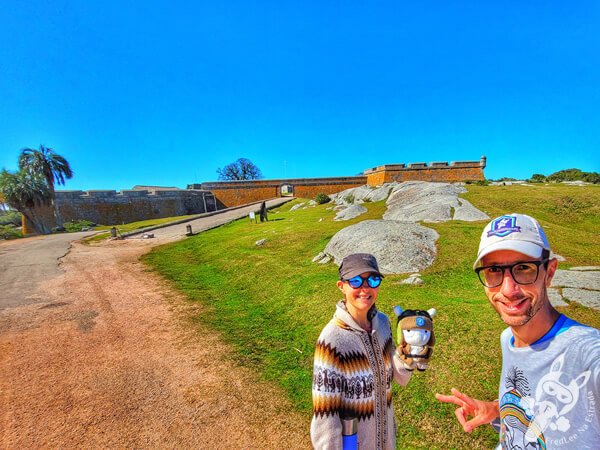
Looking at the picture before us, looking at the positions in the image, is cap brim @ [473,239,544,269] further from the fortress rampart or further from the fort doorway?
the fort doorway

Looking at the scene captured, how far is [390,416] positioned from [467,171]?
128 ft

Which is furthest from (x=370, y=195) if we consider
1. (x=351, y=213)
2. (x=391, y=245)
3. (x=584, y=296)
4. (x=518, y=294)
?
(x=518, y=294)

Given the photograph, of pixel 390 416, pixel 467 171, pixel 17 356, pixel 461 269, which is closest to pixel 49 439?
pixel 17 356

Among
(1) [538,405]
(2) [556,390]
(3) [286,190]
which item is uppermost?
(3) [286,190]

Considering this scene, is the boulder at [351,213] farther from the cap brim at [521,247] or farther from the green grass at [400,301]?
the cap brim at [521,247]

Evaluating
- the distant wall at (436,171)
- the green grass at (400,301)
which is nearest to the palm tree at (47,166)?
the green grass at (400,301)

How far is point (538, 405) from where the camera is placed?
1397 mm

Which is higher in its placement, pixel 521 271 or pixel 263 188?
pixel 263 188

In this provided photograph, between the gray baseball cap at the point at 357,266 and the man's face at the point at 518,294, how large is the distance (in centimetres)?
78

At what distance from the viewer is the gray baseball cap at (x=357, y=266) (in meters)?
2.14

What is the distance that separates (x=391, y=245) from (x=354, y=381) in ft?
21.5

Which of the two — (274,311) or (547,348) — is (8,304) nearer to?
(274,311)

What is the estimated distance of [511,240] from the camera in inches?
61.8

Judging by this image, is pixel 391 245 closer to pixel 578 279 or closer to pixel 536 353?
pixel 578 279
